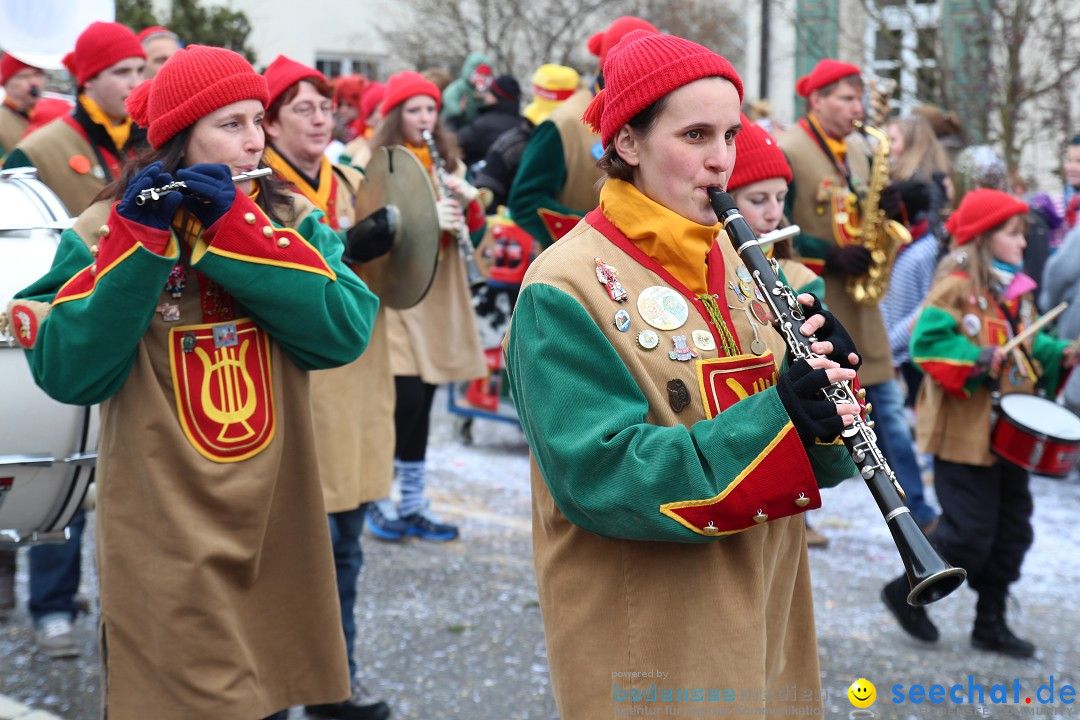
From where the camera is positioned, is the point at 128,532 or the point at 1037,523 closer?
the point at 128,532

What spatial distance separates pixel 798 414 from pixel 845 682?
111 inches

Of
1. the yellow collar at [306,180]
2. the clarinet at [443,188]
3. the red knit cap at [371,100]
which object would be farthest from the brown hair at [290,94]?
the red knit cap at [371,100]

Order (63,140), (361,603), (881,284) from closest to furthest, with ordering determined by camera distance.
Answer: (63,140) < (361,603) < (881,284)

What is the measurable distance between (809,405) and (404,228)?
2.60 m

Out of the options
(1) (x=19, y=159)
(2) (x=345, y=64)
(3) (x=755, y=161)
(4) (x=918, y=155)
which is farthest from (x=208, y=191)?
(2) (x=345, y=64)

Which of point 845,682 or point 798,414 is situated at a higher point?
point 798,414

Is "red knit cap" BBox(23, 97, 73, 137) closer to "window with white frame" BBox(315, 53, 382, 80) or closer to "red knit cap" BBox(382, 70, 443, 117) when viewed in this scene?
"red knit cap" BBox(382, 70, 443, 117)

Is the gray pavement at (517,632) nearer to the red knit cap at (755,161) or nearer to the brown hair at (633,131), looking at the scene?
the red knit cap at (755,161)

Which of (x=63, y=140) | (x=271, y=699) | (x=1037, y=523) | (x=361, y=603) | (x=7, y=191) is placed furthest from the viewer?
(x=1037, y=523)

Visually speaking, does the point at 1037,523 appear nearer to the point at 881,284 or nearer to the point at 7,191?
the point at 881,284

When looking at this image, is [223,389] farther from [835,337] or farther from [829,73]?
[829,73]

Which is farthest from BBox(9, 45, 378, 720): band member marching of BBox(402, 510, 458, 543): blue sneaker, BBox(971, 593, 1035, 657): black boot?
BBox(402, 510, 458, 543): blue sneaker

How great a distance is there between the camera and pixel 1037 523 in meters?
6.79

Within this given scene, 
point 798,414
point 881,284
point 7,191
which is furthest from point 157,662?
point 881,284
